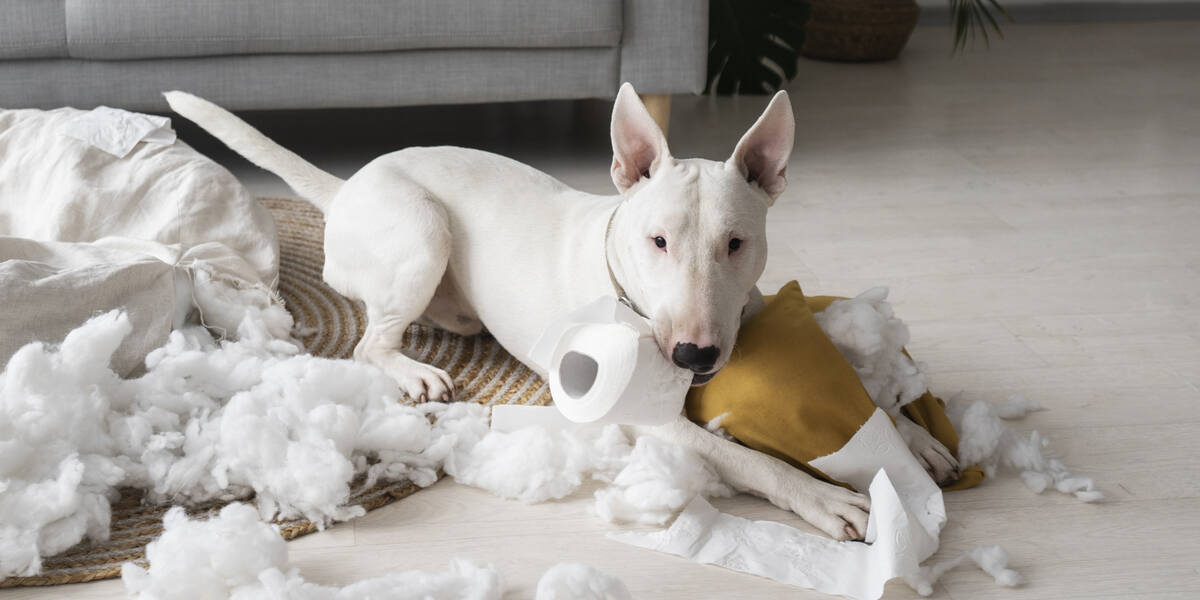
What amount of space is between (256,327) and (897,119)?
8.41 ft

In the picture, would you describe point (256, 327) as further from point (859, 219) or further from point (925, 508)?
point (859, 219)

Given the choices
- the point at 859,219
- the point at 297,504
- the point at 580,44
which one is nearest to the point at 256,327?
the point at 297,504

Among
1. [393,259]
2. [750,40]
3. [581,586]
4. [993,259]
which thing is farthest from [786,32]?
[581,586]

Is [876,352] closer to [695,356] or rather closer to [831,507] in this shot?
[831,507]

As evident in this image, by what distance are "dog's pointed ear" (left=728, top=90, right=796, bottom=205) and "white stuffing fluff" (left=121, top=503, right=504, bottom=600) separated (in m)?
0.65

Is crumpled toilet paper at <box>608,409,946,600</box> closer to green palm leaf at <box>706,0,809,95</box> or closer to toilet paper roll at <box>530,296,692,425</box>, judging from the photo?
toilet paper roll at <box>530,296,692,425</box>

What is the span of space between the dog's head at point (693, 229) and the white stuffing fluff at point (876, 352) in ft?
0.77

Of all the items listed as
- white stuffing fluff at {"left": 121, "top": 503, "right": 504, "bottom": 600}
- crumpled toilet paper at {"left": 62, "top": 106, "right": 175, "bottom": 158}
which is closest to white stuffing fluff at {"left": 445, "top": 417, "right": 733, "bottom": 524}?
white stuffing fluff at {"left": 121, "top": 503, "right": 504, "bottom": 600}

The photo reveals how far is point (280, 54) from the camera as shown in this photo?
2.78 metres


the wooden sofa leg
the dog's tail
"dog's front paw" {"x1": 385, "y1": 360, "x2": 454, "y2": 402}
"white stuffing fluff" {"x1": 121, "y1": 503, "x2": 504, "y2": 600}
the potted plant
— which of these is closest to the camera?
"white stuffing fluff" {"x1": 121, "y1": 503, "x2": 504, "y2": 600}

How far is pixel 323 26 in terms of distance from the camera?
2.72m

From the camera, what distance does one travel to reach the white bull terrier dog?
148 cm

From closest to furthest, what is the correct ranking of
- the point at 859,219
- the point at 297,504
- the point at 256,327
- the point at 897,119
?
the point at 297,504, the point at 256,327, the point at 859,219, the point at 897,119

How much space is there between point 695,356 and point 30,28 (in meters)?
2.00
